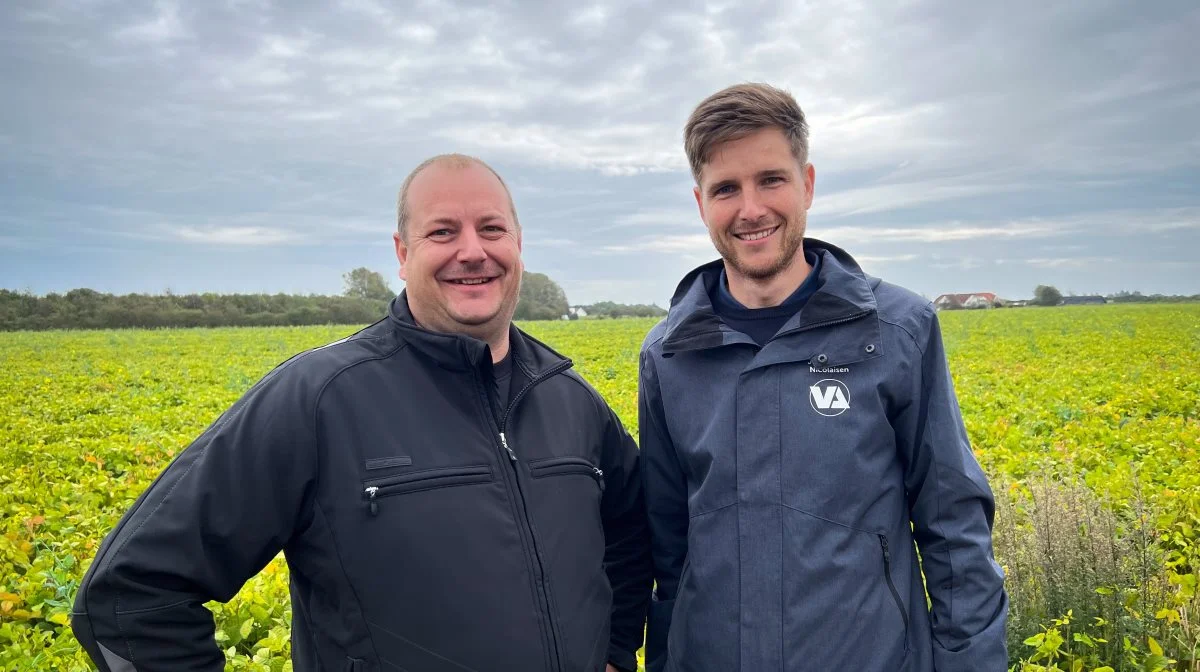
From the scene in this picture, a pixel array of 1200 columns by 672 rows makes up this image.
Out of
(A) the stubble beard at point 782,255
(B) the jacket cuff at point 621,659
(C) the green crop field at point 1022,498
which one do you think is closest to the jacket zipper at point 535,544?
(B) the jacket cuff at point 621,659

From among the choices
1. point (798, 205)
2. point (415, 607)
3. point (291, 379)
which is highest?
point (798, 205)

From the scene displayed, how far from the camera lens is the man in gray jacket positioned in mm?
2287

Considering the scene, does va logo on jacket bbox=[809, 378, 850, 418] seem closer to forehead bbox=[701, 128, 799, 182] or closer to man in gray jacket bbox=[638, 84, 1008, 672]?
man in gray jacket bbox=[638, 84, 1008, 672]

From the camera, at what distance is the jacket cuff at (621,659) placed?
113 inches

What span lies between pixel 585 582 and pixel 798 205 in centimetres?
144

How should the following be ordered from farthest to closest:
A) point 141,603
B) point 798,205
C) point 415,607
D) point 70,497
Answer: point 70,497, point 798,205, point 415,607, point 141,603

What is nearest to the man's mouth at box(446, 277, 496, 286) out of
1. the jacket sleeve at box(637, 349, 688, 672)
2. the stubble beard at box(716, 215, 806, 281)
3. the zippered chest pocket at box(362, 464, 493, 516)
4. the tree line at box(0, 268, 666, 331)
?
the zippered chest pocket at box(362, 464, 493, 516)

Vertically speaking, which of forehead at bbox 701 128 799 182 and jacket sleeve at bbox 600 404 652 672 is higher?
forehead at bbox 701 128 799 182

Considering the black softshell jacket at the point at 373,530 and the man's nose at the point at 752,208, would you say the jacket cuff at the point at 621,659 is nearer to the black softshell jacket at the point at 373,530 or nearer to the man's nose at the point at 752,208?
the black softshell jacket at the point at 373,530

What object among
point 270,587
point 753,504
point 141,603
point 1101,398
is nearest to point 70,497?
point 270,587

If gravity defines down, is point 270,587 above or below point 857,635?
below

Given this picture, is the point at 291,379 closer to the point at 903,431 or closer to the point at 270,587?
the point at 903,431

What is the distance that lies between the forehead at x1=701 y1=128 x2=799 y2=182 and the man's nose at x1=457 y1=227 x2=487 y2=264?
2.84 ft

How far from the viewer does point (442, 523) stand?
2.14 m
